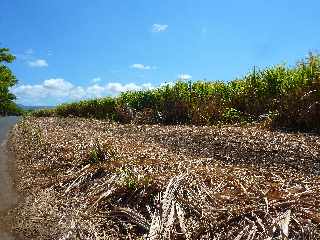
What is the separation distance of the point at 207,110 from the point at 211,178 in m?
7.07

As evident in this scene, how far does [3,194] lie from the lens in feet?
18.4

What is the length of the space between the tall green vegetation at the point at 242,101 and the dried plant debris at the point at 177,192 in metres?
1.75

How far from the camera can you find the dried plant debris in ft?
12.3

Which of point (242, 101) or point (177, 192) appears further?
point (242, 101)

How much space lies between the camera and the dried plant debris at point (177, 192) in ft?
12.3

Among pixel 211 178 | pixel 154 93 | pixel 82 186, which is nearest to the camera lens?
pixel 211 178

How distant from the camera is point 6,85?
41.2 meters

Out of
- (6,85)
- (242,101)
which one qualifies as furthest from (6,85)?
(242,101)

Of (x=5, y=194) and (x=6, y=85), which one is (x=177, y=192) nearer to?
(x=5, y=194)

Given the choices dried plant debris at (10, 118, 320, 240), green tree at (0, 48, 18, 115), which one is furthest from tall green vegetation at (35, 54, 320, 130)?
green tree at (0, 48, 18, 115)

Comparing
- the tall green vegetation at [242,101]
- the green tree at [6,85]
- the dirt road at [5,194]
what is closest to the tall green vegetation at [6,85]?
the green tree at [6,85]

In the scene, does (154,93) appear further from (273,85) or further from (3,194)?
(3,194)

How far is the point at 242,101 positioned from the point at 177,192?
25.6 ft

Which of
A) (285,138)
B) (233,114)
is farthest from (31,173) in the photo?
(233,114)
